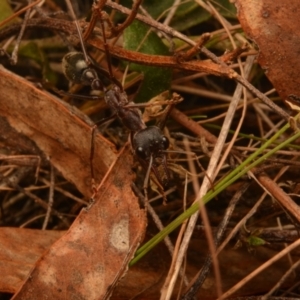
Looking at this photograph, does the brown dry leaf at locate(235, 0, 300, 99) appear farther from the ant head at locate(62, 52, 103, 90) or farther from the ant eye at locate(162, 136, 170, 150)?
the ant head at locate(62, 52, 103, 90)

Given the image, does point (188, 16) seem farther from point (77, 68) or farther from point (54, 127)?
point (54, 127)

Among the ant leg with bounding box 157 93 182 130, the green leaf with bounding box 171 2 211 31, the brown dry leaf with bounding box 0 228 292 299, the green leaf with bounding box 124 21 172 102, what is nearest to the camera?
the brown dry leaf with bounding box 0 228 292 299

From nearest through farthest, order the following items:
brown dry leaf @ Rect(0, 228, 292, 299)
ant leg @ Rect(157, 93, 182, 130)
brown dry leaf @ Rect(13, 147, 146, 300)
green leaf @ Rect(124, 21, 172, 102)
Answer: brown dry leaf @ Rect(13, 147, 146, 300) < brown dry leaf @ Rect(0, 228, 292, 299) < ant leg @ Rect(157, 93, 182, 130) < green leaf @ Rect(124, 21, 172, 102)

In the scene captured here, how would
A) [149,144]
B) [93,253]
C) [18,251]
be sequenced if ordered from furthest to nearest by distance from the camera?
[149,144] < [18,251] < [93,253]

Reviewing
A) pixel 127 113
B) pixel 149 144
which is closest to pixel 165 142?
pixel 149 144

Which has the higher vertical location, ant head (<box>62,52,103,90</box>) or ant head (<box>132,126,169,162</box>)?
ant head (<box>62,52,103,90</box>)

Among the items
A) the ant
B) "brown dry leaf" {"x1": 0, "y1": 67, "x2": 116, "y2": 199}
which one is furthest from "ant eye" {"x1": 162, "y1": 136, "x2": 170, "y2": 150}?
"brown dry leaf" {"x1": 0, "y1": 67, "x2": 116, "y2": 199}

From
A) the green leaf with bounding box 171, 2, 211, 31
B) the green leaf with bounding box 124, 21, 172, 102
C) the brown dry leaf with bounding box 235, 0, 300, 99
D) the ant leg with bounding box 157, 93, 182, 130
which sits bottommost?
Answer: the ant leg with bounding box 157, 93, 182, 130
